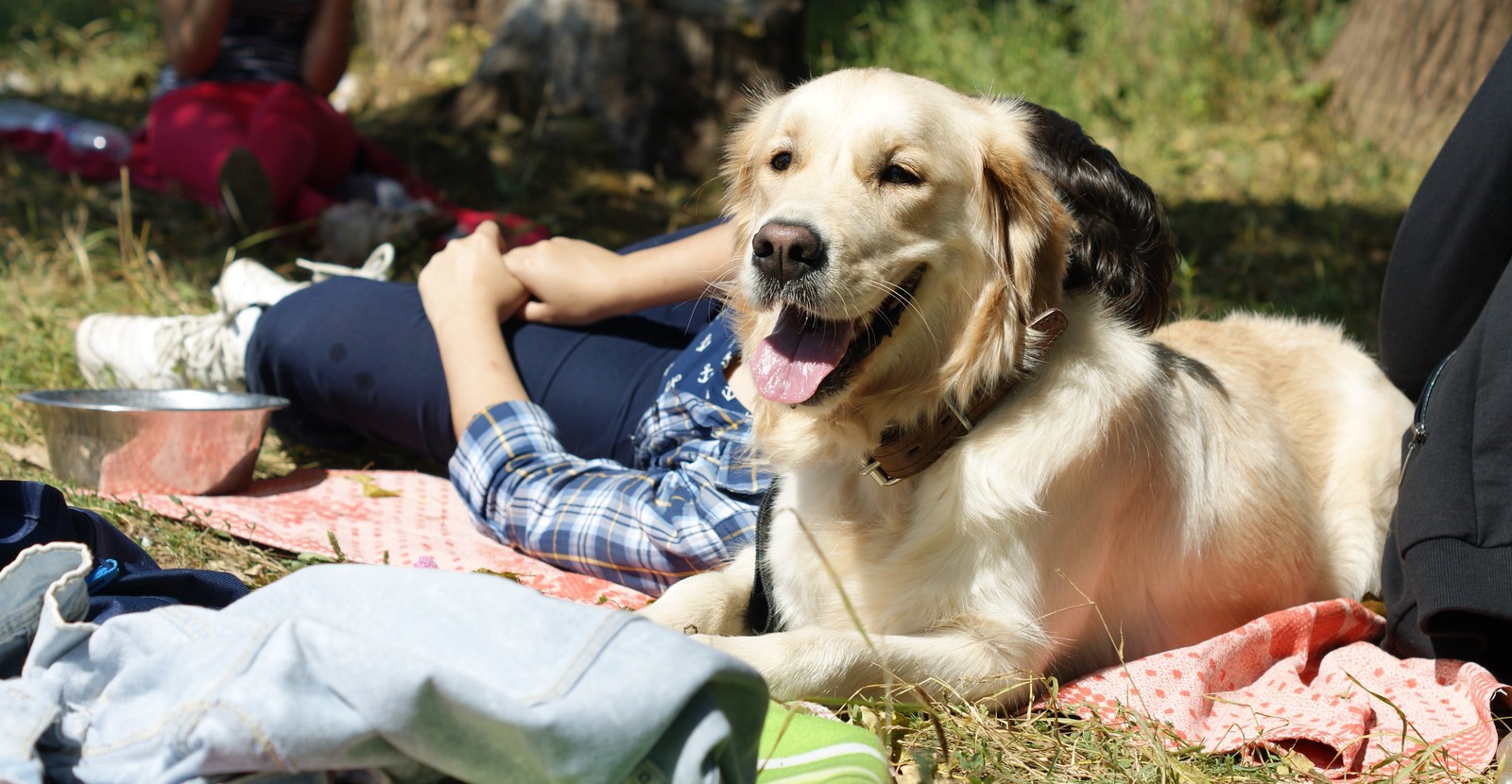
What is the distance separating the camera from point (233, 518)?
293 centimetres

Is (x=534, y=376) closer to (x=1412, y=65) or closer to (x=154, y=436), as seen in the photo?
(x=154, y=436)

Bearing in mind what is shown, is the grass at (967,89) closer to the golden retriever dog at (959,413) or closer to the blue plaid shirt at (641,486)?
the golden retriever dog at (959,413)

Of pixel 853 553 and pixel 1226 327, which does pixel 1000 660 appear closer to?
pixel 853 553

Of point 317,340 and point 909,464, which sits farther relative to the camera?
point 317,340

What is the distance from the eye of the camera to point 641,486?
2.84 metres

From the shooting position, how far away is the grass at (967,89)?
272 cm

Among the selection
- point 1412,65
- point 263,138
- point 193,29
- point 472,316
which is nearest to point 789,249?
point 472,316

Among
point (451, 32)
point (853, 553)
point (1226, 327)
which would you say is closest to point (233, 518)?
point (853, 553)

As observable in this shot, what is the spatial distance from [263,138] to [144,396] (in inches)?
80.9

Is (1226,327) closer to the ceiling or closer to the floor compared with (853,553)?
closer to the ceiling

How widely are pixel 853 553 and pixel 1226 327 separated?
144cm

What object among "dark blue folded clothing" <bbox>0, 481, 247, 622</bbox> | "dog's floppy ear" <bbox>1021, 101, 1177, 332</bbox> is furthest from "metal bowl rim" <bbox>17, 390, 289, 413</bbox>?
"dog's floppy ear" <bbox>1021, 101, 1177, 332</bbox>

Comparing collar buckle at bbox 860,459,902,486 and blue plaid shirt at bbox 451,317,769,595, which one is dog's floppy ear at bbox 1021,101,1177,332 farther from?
blue plaid shirt at bbox 451,317,769,595

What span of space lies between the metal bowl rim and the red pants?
1.90 meters
